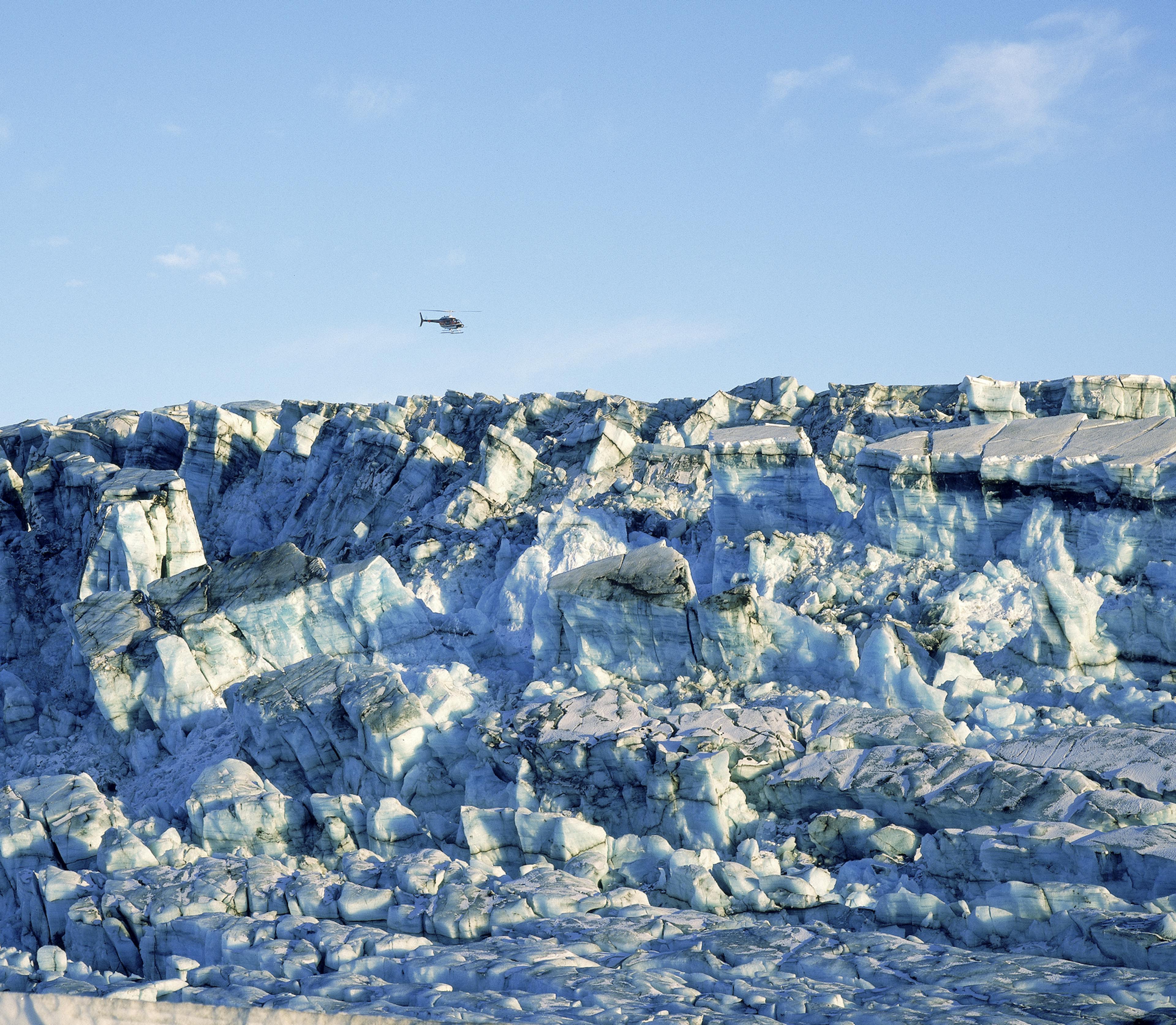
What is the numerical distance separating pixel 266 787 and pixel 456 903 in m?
6.43

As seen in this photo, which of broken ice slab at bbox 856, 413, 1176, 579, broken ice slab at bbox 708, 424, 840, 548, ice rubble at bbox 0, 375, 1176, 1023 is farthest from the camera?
broken ice slab at bbox 708, 424, 840, 548

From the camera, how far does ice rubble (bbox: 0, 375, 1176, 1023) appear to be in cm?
1500

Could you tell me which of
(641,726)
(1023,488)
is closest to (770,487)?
(1023,488)

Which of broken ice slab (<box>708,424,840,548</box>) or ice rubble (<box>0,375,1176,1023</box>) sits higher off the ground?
broken ice slab (<box>708,424,840,548</box>)

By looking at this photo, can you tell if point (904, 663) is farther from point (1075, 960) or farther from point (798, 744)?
point (1075, 960)

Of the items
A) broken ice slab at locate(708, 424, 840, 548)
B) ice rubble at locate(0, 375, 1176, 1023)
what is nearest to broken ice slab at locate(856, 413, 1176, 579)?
ice rubble at locate(0, 375, 1176, 1023)

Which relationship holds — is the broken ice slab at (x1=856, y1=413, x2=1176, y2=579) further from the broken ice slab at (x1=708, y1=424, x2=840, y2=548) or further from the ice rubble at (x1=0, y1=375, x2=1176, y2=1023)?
the broken ice slab at (x1=708, y1=424, x2=840, y2=548)

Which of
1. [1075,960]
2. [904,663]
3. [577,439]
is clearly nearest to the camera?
[1075,960]

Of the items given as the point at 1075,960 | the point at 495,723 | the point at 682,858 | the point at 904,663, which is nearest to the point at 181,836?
the point at 495,723

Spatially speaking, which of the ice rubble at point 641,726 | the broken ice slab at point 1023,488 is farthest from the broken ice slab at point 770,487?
the broken ice slab at point 1023,488

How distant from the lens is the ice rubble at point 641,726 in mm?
15000

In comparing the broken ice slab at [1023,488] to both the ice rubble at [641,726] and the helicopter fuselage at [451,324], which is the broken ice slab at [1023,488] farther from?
the helicopter fuselage at [451,324]

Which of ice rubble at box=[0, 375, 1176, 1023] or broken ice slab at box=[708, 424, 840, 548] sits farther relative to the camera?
broken ice slab at box=[708, 424, 840, 548]

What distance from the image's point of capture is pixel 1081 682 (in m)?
20.5
